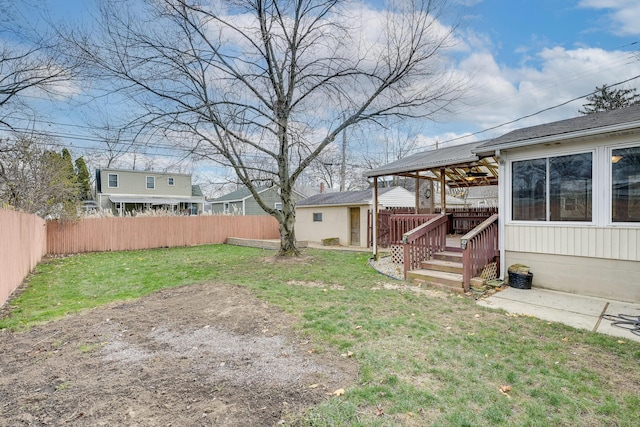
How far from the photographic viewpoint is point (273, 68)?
32.8ft

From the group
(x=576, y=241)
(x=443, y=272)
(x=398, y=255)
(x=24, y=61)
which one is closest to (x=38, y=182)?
(x=24, y=61)

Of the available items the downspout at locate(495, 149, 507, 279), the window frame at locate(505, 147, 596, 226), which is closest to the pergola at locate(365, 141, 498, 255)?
the downspout at locate(495, 149, 507, 279)

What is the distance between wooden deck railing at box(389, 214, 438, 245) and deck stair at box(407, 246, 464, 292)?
148 centimetres

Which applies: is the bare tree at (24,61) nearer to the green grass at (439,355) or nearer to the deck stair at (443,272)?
the green grass at (439,355)

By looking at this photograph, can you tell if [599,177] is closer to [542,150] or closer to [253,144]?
[542,150]

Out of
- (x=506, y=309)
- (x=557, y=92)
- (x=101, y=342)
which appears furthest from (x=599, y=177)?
(x=557, y=92)

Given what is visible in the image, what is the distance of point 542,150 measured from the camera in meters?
6.25

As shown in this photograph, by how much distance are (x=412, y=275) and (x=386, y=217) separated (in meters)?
7.17

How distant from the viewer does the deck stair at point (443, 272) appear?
6492 mm

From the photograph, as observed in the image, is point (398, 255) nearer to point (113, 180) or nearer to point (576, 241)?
point (576, 241)

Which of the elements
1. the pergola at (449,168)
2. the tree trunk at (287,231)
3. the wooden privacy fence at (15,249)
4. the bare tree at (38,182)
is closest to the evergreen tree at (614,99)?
the pergola at (449,168)

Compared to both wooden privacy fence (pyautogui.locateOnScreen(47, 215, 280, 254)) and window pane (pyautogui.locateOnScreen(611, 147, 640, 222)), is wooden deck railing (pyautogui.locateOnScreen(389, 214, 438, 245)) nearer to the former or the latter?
window pane (pyautogui.locateOnScreen(611, 147, 640, 222))

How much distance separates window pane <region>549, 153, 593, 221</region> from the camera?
5.74m

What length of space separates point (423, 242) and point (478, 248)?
1452 mm
